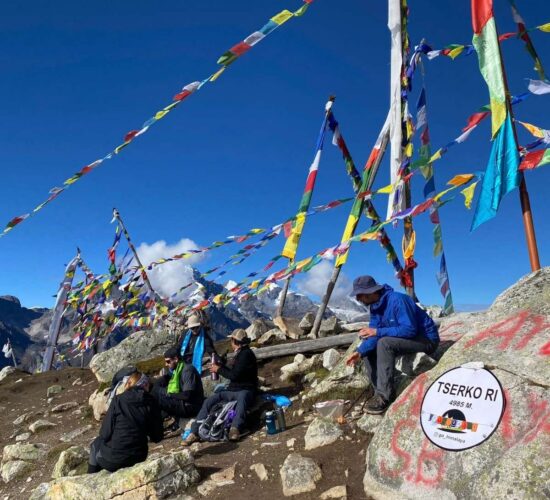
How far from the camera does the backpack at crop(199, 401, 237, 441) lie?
809 centimetres

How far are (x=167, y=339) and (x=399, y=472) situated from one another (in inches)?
578

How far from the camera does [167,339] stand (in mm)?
18281

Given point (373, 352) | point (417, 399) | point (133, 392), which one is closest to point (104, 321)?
point (133, 392)

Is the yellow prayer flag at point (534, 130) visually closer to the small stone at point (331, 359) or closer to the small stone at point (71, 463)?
the small stone at point (331, 359)

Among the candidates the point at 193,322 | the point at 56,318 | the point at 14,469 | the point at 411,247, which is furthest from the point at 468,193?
the point at 56,318

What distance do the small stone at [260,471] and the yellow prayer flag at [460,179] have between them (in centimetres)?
500

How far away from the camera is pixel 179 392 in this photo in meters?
9.50

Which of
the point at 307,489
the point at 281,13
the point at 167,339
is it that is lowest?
the point at 307,489

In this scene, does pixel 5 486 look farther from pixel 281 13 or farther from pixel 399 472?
pixel 281 13

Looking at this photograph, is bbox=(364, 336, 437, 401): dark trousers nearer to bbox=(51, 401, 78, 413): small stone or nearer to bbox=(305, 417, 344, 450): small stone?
bbox=(305, 417, 344, 450): small stone

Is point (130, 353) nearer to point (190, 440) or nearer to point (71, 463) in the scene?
point (71, 463)

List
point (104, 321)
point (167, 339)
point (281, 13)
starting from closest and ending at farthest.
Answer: point (281, 13) < point (167, 339) < point (104, 321)

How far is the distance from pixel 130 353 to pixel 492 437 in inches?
573

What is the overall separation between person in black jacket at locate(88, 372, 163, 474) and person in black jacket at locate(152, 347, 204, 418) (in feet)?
7.51
